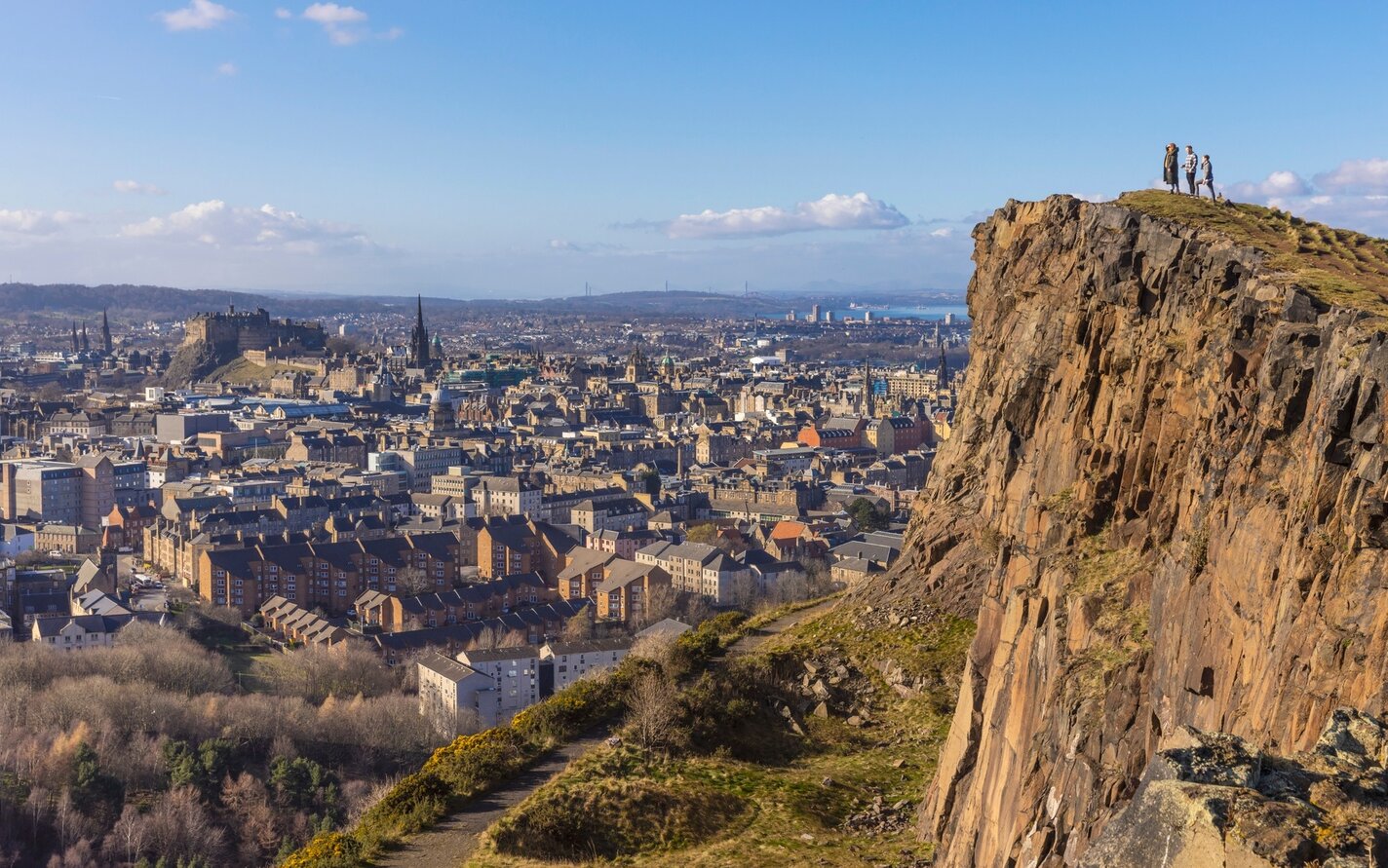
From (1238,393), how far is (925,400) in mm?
152379

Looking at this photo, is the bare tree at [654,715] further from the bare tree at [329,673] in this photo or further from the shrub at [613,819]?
the bare tree at [329,673]

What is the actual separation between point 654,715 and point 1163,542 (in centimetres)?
976

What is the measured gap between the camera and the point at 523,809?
67.9ft

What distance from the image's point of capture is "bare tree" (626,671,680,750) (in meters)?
23.5

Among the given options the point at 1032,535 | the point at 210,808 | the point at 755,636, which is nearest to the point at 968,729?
the point at 1032,535

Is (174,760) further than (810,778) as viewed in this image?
Yes

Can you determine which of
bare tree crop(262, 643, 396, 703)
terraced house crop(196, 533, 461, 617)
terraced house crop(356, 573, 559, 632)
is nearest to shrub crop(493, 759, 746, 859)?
bare tree crop(262, 643, 396, 703)

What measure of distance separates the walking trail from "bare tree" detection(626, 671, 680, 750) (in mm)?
723

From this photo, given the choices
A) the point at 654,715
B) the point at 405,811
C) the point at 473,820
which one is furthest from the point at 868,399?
the point at 473,820

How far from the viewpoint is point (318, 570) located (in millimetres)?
77812

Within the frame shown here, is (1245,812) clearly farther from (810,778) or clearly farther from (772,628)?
(772,628)

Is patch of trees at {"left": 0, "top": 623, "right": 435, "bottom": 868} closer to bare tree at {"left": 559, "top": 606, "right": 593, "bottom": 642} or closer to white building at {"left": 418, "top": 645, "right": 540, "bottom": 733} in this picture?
white building at {"left": 418, "top": 645, "right": 540, "bottom": 733}

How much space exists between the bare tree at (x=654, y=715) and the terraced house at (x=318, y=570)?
173 ft

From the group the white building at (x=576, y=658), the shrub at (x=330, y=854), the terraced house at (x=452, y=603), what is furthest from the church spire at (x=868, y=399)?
the shrub at (x=330, y=854)
